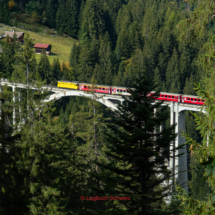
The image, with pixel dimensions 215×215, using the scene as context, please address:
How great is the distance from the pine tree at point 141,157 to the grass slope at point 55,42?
315 feet

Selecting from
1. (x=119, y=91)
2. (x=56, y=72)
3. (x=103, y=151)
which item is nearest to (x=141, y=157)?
(x=103, y=151)

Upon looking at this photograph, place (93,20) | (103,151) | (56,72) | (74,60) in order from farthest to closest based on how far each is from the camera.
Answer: (93,20)
(74,60)
(56,72)
(103,151)

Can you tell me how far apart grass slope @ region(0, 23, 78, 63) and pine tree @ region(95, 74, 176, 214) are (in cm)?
9590

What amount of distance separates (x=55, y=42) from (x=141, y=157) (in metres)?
112

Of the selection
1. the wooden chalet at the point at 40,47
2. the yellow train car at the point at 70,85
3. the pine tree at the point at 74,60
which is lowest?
the yellow train car at the point at 70,85

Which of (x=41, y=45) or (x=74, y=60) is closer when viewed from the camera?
(x=74, y=60)

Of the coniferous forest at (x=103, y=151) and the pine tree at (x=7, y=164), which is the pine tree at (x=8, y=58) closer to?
the coniferous forest at (x=103, y=151)

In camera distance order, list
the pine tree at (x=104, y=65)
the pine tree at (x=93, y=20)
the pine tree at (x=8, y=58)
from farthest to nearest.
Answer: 1. the pine tree at (x=93, y=20)
2. the pine tree at (x=104, y=65)
3. the pine tree at (x=8, y=58)

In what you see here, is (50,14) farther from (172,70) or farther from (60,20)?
(172,70)

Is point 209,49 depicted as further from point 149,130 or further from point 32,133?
point 32,133

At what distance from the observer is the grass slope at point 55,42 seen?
112 meters

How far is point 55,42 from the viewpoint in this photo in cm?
12081

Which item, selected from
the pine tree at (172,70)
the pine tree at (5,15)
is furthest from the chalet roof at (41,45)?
the pine tree at (172,70)

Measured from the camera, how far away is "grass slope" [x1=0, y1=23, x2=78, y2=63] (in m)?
112
